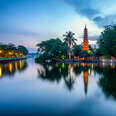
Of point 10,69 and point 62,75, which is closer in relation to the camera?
point 62,75

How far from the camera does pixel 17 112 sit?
562cm

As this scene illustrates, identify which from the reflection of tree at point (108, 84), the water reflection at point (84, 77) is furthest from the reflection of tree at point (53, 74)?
the reflection of tree at point (108, 84)

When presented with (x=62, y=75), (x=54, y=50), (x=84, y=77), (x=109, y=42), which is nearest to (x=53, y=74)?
(x=62, y=75)

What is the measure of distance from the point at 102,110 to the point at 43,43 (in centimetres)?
5020

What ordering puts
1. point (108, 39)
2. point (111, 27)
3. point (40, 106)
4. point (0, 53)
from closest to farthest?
point (40, 106), point (108, 39), point (111, 27), point (0, 53)

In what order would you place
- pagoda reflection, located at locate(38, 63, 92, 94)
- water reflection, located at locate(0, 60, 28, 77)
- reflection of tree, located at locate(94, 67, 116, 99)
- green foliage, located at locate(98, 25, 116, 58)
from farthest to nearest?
green foliage, located at locate(98, 25, 116, 58) < water reflection, located at locate(0, 60, 28, 77) < pagoda reflection, located at locate(38, 63, 92, 94) < reflection of tree, located at locate(94, 67, 116, 99)

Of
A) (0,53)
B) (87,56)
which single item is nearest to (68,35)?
(87,56)

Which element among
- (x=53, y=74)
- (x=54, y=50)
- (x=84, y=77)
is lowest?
(x=84, y=77)

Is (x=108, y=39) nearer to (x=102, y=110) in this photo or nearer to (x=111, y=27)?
(x=111, y=27)

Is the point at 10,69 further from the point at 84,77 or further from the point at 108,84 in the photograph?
the point at 108,84

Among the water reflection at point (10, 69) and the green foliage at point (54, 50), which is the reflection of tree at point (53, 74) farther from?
the green foliage at point (54, 50)

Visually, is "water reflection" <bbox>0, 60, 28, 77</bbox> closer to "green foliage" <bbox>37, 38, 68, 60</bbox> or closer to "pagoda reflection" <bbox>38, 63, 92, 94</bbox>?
"pagoda reflection" <bbox>38, 63, 92, 94</bbox>

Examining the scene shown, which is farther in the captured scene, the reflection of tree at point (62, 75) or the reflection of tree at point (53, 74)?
the reflection of tree at point (53, 74)

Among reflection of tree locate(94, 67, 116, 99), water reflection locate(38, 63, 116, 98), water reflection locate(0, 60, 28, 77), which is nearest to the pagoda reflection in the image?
water reflection locate(38, 63, 116, 98)
